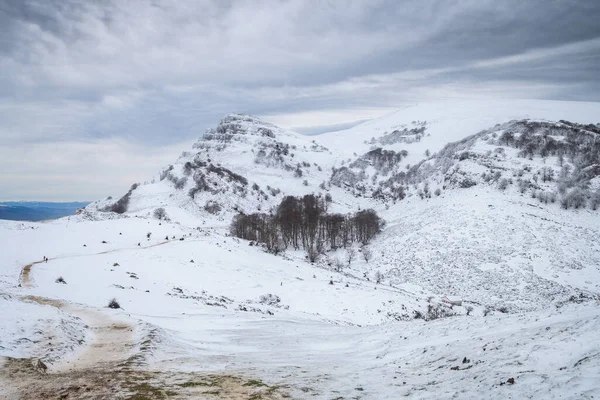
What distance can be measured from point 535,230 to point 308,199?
54.3m

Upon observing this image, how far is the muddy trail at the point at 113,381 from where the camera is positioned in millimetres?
7398

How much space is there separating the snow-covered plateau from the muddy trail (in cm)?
6

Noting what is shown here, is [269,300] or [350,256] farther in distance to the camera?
[350,256]

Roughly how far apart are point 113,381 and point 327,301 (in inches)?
1005

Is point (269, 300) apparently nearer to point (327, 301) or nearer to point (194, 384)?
point (327, 301)

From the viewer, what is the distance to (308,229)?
80.8 metres

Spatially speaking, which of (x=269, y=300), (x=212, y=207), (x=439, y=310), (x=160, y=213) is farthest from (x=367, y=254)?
(x=212, y=207)

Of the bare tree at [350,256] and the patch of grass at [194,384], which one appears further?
the bare tree at [350,256]

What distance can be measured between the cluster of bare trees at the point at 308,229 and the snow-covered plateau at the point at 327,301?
1.83 feet

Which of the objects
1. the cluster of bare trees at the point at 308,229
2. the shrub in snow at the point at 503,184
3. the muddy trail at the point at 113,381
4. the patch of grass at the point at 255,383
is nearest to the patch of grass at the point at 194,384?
the muddy trail at the point at 113,381

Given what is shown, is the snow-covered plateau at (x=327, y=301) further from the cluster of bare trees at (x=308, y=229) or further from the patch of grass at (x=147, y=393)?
the cluster of bare trees at (x=308, y=229)

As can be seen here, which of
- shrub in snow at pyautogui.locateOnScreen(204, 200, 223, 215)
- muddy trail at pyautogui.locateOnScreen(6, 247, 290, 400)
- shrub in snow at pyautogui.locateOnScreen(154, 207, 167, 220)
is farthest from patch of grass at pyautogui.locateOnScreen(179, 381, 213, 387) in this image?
shrub in snow at pyautogui.locateOnScreen(204, 200, 223, 215)

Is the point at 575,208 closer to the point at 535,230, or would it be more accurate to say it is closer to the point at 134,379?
the point at 535,230

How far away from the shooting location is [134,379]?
827 cm
